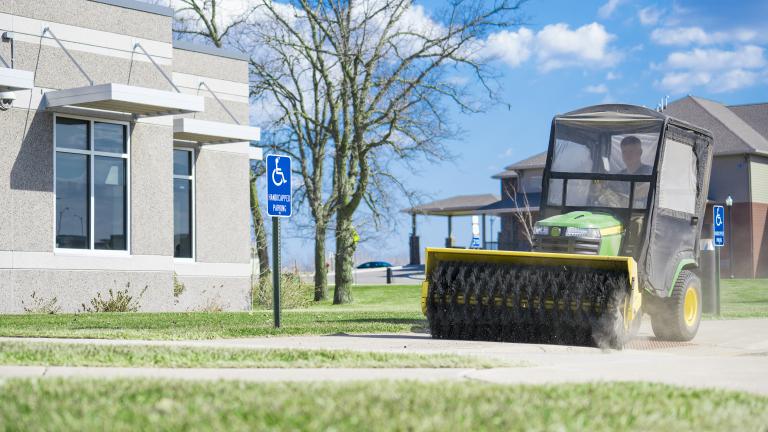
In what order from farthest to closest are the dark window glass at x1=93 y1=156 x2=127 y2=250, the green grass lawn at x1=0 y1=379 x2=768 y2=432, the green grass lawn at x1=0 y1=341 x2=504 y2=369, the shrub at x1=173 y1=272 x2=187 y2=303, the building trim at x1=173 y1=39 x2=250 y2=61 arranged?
the building trim at x1=173 y1=39 x2=250 y2=61 < the shrub at x1=173 y1=272 x2=187 y2=303 < the dark window glass at x1=93 y1=156 x2=127 y2=250 < the green grass lawn at x1=0 y1=341 x2=504 y2=369 < the green grass lawn at x1=0 y1=379 x2=768 y2=432

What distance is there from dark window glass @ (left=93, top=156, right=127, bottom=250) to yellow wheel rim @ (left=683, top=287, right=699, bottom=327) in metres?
13.1

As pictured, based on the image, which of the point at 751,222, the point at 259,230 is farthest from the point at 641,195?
the point at 751,222

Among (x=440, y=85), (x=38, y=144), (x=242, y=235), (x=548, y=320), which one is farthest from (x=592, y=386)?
(x=440, y=85)

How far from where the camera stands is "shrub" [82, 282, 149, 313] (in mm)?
22484

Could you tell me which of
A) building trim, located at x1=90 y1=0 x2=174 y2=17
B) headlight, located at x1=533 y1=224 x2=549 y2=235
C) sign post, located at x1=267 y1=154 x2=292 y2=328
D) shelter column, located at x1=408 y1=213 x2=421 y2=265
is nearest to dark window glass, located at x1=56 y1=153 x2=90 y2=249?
building trim, located at x1=90 y1=0 x2=174 y2=17

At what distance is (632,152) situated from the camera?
1384 cm

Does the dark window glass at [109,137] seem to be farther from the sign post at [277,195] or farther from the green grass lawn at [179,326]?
the sign post at [277,195]

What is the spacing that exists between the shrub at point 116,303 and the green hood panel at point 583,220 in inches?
474

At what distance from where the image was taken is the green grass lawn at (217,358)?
8984mm

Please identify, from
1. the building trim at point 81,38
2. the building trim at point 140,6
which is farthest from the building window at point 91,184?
the building trim at point 140,6

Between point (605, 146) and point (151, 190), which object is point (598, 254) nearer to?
point (605, 146)

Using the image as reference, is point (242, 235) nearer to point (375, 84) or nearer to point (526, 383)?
point (375, 84)

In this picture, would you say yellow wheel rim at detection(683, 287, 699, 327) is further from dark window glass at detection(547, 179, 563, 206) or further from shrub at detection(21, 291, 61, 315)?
shrub at detection(21, 291, 61, 315)

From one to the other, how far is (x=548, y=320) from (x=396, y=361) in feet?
11.5
